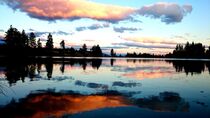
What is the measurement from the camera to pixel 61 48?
587ft

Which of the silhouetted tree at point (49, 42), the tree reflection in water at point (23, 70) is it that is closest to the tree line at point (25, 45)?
the silhouetted tree at point (49, 42)

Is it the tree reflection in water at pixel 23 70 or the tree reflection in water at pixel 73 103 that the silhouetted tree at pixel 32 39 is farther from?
the tree reflection in water at pixel 73 103

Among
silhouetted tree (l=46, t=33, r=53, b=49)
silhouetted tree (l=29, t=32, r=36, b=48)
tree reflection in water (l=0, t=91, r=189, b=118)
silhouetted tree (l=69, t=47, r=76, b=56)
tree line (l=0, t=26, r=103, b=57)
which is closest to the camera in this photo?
tree reflection in water (l=0, t=91, r=189, b=118)

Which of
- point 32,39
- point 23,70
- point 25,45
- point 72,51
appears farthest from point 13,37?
point 23,70

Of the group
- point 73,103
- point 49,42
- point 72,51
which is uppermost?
point 49,42

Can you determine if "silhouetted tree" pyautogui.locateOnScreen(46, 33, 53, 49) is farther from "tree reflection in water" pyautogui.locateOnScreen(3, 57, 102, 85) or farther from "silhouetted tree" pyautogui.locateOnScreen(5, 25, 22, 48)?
"tree reflection in water" pyautogui.locateOnScreen(3, 57, 102, 85)

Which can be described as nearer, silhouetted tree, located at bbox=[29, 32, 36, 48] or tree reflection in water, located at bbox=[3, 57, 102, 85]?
tree reflection in water, located at bbox=[3, 57, 102, 85]

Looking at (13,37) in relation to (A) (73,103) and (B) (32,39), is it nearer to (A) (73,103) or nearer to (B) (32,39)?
(B) (32,39)

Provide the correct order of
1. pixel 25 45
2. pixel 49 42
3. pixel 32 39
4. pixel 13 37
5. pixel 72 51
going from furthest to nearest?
pixel 72 51
pixel 49 42
pixel 32 39
pixel 25 45
pixel 13 37

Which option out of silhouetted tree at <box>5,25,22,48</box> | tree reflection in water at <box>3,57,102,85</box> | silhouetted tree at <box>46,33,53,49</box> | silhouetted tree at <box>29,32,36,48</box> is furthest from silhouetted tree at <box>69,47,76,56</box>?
tree reflection in water at <box>3,57,102,85</box>

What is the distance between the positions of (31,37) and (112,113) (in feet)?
440

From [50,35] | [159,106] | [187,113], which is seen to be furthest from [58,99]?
[50,35]

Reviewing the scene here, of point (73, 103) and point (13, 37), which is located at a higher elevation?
point (13, 37)

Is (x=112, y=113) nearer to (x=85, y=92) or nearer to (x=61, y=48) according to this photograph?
(x=85, y=92)
